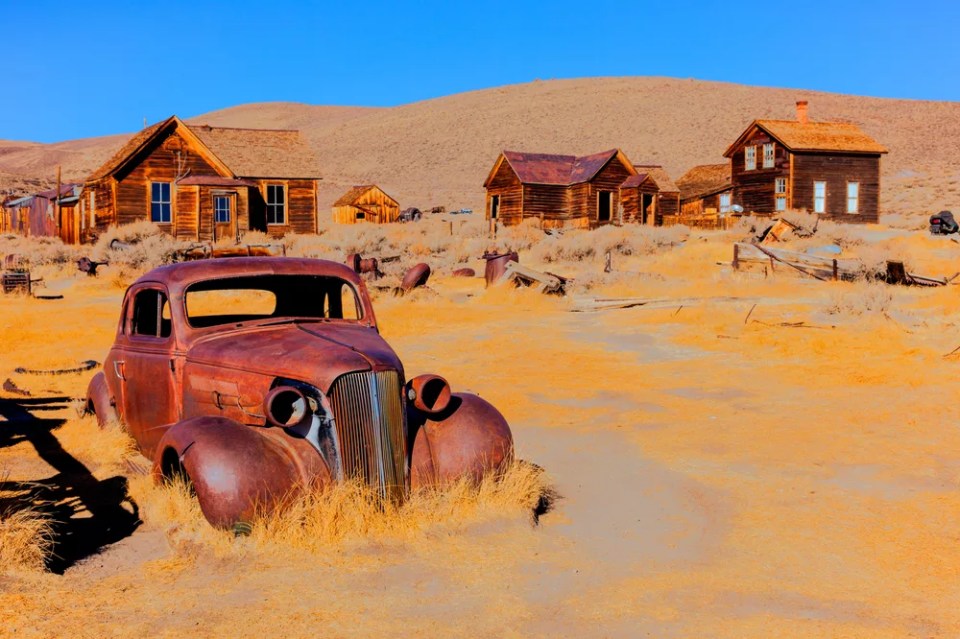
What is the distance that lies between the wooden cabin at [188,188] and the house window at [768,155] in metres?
22.8

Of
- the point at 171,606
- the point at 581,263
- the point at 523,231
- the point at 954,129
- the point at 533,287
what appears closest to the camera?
the point at 171,606

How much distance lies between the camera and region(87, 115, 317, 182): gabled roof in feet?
109

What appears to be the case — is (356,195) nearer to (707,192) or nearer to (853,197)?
(707,192)

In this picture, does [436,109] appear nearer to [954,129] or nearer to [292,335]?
[954,129]

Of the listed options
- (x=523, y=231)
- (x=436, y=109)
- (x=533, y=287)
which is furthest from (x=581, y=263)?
(x=436, y=109)

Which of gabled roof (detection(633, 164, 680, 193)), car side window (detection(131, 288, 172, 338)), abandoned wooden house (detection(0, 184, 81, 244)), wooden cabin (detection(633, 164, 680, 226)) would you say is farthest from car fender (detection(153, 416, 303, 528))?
gabled roof (detection(633, 164, 680, 193))

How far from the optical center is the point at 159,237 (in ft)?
102

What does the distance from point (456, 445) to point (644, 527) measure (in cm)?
134

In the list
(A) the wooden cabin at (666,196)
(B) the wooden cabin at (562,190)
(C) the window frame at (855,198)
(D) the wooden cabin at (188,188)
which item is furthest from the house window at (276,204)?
(C) the window frame at (855,198)

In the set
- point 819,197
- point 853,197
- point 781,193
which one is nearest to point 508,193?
point 781,193

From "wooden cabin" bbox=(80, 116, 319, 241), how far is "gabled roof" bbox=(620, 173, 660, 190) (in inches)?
637

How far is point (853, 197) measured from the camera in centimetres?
4431

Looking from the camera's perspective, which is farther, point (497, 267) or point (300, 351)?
point (497, 267)

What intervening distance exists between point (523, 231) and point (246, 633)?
36.1 meters
